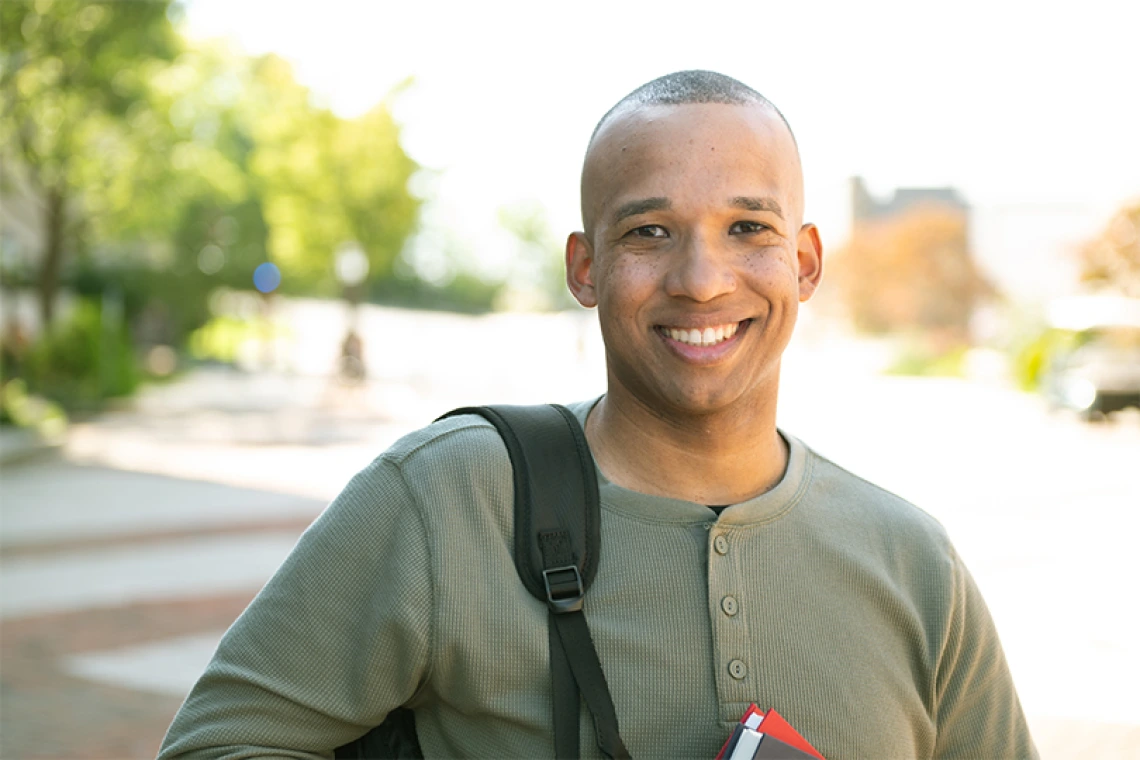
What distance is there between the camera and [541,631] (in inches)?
60.4

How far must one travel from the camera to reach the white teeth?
1.67m

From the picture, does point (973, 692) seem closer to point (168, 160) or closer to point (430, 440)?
point (430, 440)

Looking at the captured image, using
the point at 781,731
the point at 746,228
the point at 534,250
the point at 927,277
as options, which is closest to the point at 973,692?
the point at 781,731

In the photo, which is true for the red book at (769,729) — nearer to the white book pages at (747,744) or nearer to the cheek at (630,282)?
the white book pages at (747,744)

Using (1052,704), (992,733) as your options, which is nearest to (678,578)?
(992,733)

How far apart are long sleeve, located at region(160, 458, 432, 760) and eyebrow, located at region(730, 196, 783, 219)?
2.00 feet

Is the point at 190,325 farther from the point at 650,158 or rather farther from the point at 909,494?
Result: the point at 650,158

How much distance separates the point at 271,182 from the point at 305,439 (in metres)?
21.5

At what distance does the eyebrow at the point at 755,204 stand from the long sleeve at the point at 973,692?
0.58m

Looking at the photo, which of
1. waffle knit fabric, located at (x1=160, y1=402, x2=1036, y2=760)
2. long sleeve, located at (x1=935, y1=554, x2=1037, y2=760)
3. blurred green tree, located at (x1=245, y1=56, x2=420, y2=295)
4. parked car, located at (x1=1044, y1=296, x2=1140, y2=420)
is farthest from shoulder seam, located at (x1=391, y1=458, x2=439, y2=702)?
blurred green tree, located at (x1=245, y1=56, x2=420, y2=295)

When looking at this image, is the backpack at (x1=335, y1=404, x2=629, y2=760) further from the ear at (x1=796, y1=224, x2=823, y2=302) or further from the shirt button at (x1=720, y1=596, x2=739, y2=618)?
the ear at (x1=796, y1=224, x2=823, y2=302)

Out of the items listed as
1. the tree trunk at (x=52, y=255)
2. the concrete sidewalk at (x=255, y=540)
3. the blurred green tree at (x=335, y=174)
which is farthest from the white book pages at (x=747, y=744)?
the blurred green tree at (x=335, y=174)

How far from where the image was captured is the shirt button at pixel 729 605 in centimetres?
158

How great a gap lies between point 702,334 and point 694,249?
12cm
